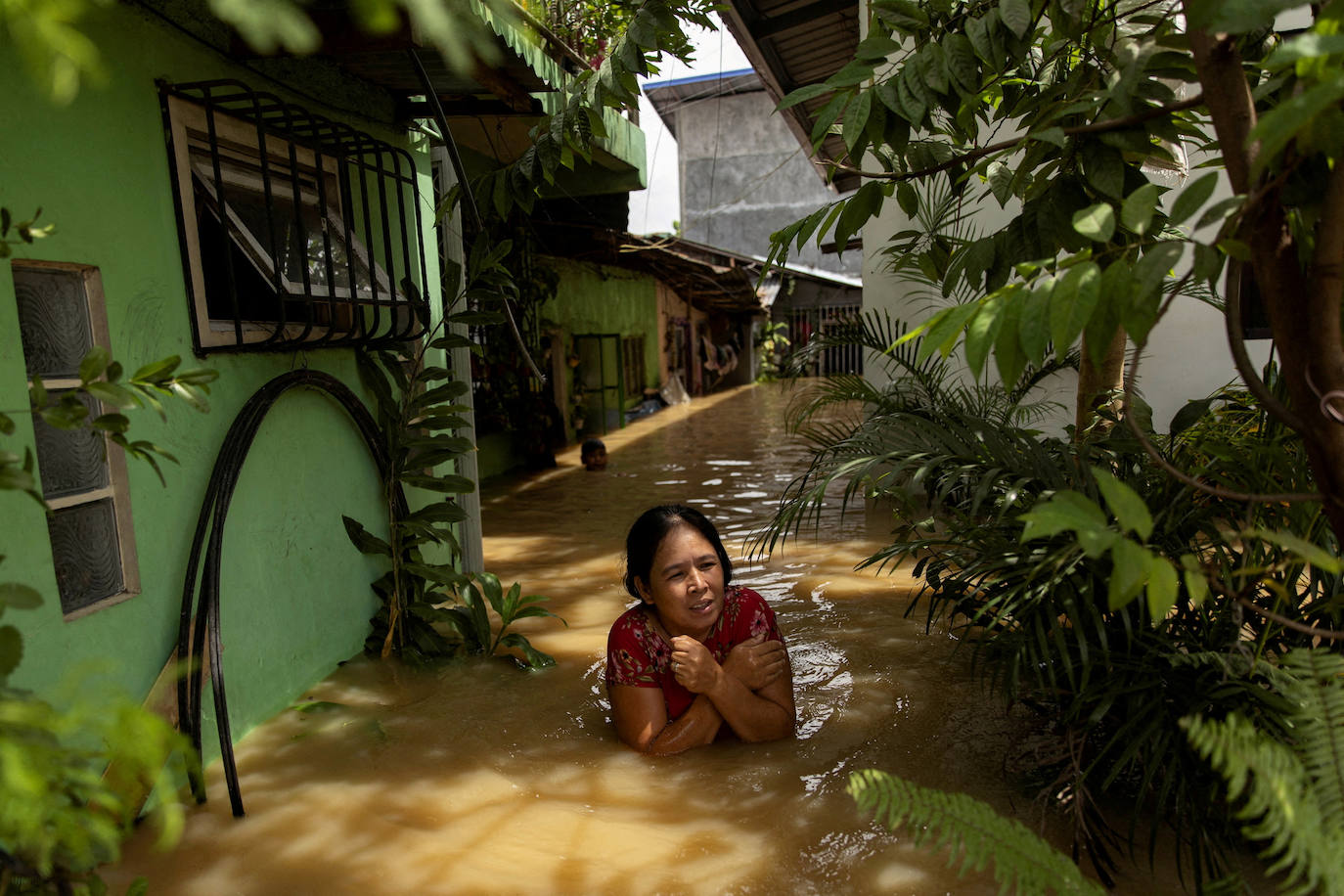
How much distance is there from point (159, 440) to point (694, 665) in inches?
70.5

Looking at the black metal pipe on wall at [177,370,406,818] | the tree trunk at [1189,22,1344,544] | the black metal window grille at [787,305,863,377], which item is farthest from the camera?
the black metal window grille at [787,305,863,377]

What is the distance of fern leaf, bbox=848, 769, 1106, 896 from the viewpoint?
1.50 m

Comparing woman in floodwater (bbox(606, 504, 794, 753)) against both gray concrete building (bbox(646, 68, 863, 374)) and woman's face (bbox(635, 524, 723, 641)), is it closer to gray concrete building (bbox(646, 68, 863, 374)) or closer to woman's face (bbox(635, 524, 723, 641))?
woman's face (bbox(635, 524, 723, 641))

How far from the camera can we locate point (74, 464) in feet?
8.24

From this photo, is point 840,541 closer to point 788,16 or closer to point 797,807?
point 797,807

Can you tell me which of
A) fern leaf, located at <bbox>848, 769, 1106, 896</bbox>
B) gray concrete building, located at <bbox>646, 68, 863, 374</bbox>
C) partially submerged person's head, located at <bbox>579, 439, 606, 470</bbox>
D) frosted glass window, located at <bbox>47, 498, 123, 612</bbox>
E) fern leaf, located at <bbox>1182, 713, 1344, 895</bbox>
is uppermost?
gray concrete building, located at <bbox>646, 68, 863, 374</bbox>

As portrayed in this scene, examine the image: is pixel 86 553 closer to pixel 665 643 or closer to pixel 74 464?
pixel 74 464

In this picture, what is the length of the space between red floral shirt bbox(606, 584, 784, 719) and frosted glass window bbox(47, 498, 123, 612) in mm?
1524

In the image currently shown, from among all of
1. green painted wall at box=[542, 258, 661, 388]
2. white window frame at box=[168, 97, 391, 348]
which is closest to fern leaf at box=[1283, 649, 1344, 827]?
white window frame at box=[168, 97, 391, 348]

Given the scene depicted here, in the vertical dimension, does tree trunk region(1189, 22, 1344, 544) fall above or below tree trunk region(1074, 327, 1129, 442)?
above

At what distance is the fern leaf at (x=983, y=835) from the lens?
150cm

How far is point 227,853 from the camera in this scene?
2.49 m

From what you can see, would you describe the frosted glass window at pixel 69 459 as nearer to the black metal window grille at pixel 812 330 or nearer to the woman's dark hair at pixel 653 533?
the woman's dark hair at pixel 653 533

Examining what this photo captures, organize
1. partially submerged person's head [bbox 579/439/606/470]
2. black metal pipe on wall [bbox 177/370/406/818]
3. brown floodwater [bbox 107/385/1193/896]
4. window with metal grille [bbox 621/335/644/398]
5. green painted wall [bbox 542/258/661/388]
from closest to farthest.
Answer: brown floodwater [bbox 107/385/1193/896] → black metal pipe on wall [bbox 177/370/406/818] → partially submerged person's head [bbox 579/439/606/470] → green painted wall [bbox 542/258/661/388] → window with metal grille [bbox 621/335/644/398]
